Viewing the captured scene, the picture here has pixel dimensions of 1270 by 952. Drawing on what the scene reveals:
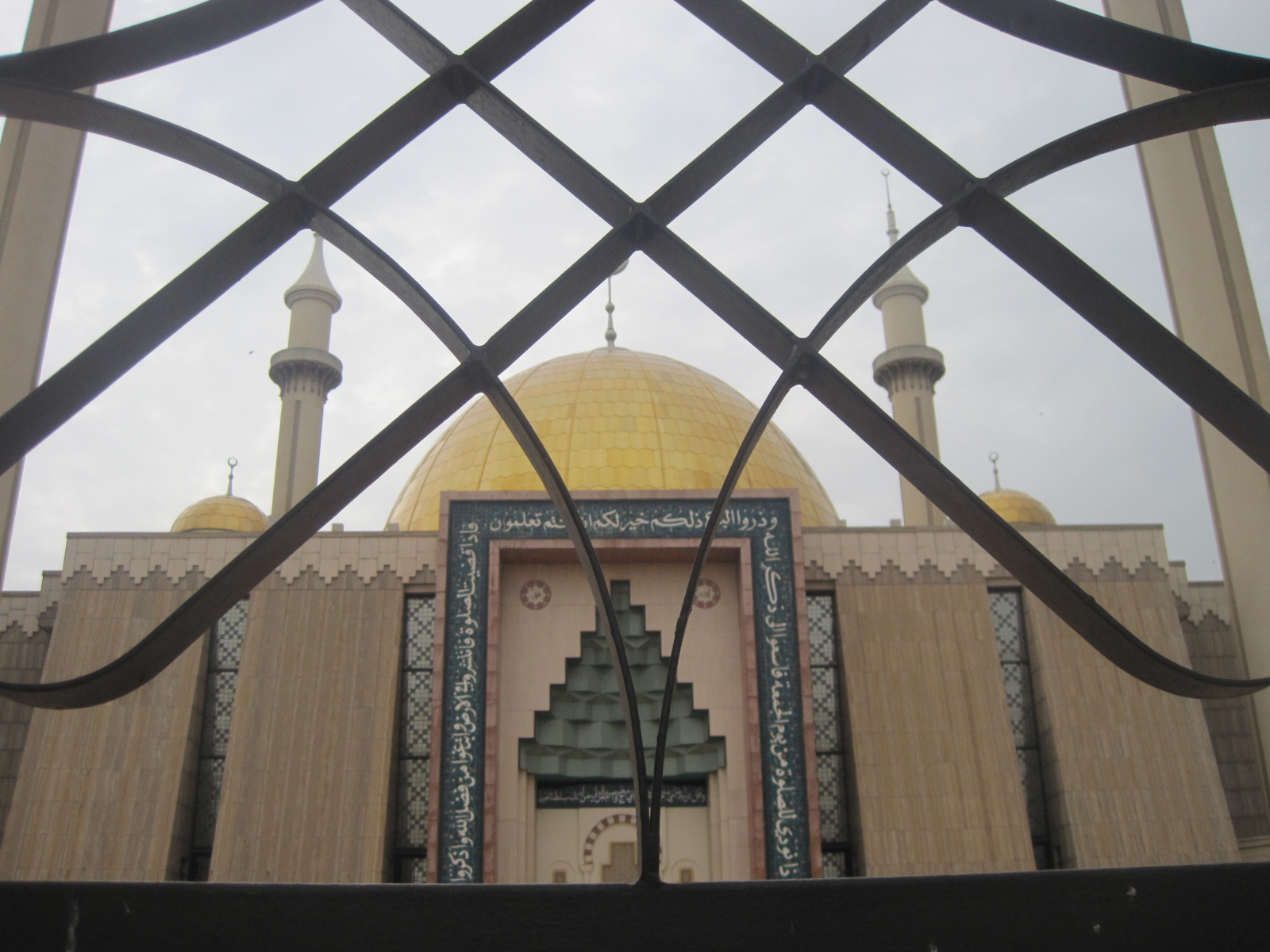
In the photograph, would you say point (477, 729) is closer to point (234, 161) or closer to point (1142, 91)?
point (1142, 91)

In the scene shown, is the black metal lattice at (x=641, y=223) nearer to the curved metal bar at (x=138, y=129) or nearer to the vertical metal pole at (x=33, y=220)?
the curved metal bar at (x=138, y=129)

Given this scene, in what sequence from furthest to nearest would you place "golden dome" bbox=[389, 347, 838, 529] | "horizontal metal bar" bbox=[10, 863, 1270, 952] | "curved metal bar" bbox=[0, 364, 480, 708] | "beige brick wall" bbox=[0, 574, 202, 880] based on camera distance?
1. "golden dome" bbox=[389, 347, 838, 529]
2. "beige brick wall" bbox=[0, 574, 202, 880]
3. "curved metal bar" bbox=[0, 364, 480, 708]
4. "horizontal metal bar" bbox=[10, 863, 1270, 952]

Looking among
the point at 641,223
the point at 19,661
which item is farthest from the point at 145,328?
the point at 19,661

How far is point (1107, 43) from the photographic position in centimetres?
238

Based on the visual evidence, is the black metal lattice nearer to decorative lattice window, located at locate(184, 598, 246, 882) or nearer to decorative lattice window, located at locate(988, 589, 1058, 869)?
decorative lattice window, located at locate(184, 598, 246, 882)

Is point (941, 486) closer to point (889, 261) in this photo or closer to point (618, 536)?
point (889, 261)

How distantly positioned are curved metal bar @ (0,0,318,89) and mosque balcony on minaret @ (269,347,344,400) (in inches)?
631

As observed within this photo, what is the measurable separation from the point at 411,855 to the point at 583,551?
1013 centimetres

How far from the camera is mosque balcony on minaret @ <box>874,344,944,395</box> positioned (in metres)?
17.7

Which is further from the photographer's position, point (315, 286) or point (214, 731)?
point (315, 286)

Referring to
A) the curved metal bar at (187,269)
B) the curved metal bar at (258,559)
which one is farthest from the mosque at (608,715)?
the curved metal bar at (187,269)

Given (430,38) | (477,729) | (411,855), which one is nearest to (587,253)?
(430,38)

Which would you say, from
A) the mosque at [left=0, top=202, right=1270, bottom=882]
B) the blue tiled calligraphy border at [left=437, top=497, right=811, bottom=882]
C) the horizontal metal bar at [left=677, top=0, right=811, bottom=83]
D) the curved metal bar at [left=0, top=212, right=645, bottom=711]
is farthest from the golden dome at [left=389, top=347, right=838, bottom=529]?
the curved metal bar at [left=0, top=212, right=645, bottom=711]

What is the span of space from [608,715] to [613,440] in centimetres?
412
